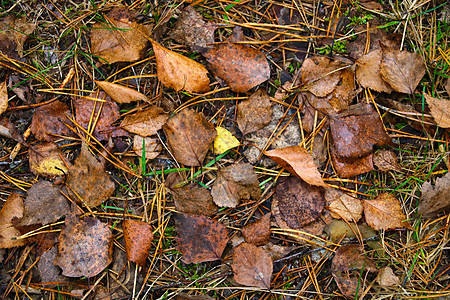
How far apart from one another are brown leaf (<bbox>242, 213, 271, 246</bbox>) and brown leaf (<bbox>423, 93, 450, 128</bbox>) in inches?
51.5

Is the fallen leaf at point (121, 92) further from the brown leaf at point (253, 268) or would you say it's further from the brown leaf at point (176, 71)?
the brown leaf at point (253, 268)

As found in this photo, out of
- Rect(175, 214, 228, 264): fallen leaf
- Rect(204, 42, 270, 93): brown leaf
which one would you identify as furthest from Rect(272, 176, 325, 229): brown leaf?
Rect(204, 42, 270, 93): brown leaf

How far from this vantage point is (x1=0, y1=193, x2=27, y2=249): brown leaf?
203 cm

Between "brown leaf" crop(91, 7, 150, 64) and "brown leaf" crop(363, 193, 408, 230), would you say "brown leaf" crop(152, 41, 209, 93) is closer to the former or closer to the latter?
"brown leaf" crop(91, 7, 150, 64)

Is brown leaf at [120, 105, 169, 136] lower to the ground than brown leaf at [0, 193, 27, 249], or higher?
higher

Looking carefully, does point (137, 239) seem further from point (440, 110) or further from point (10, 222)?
point (440, 110)

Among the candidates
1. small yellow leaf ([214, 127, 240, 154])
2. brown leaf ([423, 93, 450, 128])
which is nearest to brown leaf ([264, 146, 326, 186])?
small yellow leaf ([214, 127, 240, 154])

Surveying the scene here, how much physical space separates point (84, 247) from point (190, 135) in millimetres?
1005

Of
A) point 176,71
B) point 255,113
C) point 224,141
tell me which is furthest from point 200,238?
point 176,71

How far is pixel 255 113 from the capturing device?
2.11 metres

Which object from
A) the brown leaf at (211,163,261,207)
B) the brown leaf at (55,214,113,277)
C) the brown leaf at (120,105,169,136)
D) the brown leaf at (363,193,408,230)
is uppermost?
the brown leaf at (120,105,169,136)

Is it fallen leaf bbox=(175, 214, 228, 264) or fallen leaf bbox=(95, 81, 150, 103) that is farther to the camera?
fallen leaf bbox=(95, 81, 150, 103)

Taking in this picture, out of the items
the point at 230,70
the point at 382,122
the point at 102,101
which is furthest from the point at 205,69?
the point at 382,122

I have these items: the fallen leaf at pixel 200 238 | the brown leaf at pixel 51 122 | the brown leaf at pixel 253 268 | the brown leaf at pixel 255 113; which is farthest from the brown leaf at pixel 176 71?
the brown leaf at pixel 253 268
